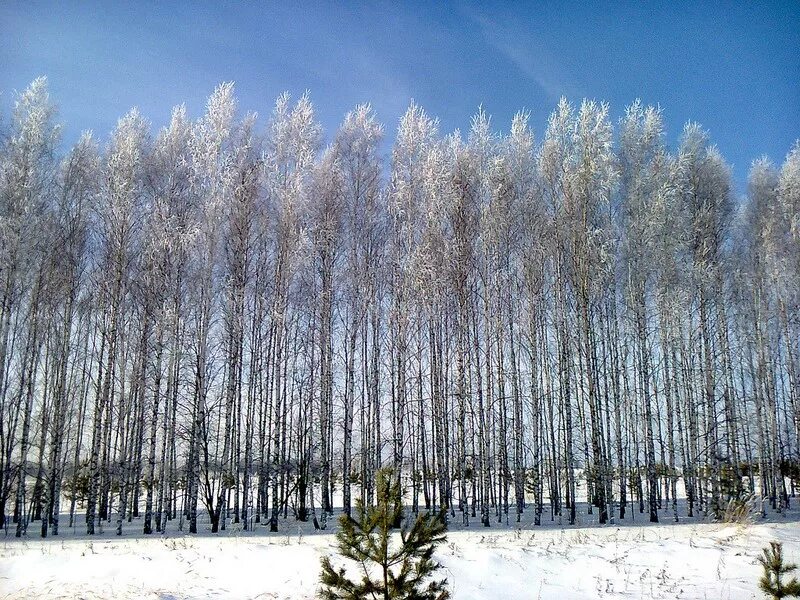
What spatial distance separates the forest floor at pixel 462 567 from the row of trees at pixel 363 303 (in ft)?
12.0

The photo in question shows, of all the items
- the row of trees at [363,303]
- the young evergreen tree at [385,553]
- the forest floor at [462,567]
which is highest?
the row of trees at [363,303]

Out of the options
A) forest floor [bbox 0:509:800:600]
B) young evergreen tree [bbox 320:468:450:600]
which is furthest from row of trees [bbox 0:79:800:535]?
young evergreen tree [bbox 320:468:450:600]

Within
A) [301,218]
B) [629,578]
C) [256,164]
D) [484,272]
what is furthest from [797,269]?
[256,164]

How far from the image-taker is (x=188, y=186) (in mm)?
14750

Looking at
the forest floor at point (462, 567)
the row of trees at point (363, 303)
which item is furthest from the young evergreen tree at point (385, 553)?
the row of trees at point (363, 303)

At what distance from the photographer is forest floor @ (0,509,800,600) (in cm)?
736

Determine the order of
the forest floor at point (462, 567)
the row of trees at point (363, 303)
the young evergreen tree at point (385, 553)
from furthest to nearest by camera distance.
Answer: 1. the row of trees at point (363, 303)
2. the forest floor at point (462, 567)
3. the young evergreen tree at point (385, 553)

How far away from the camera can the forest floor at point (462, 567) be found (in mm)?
7355

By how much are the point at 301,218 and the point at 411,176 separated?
351 centimetres

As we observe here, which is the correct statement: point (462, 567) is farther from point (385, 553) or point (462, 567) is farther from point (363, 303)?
point (363, 303)

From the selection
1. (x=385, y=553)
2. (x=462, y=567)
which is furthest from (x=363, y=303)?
(x=385, y=553)

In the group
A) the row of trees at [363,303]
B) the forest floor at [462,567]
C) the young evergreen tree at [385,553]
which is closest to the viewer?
the young evergreen tree at [385,553]

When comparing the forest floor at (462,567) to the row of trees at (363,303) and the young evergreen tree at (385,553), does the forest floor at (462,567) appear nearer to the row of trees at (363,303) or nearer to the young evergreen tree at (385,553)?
the young evergreen tree at (385,553)

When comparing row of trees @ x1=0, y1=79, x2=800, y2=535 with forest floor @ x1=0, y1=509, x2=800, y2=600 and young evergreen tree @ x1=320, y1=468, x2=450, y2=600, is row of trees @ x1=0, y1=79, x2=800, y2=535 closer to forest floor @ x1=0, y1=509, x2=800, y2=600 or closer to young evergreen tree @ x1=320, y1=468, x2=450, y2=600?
forest floor @ x1=0, y1=509, x2=800, y2=600
